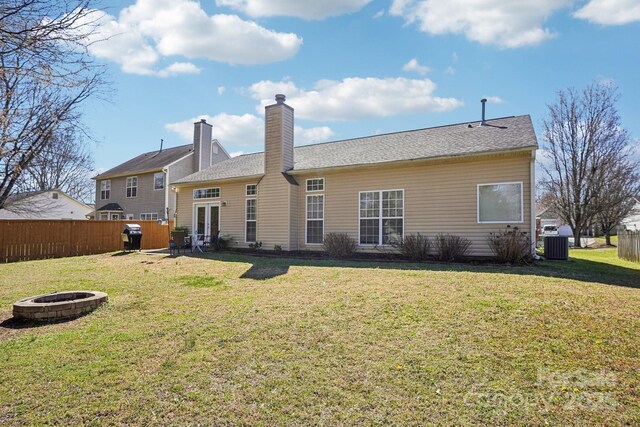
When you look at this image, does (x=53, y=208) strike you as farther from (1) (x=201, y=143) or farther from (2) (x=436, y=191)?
(2) (x=436, y=191)

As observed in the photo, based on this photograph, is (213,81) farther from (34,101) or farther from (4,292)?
(4,292)

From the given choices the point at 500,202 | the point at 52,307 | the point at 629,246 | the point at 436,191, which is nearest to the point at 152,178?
the point at 436,191

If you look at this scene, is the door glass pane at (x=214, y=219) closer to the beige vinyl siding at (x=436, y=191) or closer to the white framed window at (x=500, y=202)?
the beige vinyl siding at (x=436, y=191)

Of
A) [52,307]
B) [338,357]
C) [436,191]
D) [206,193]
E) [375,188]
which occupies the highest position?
[206,193]

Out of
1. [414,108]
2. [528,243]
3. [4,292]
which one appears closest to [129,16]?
[4,292]

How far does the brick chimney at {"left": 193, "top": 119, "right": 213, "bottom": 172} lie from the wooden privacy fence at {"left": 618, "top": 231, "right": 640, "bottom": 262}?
2235cm

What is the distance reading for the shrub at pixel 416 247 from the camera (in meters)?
11.2

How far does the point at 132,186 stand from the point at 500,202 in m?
24.9

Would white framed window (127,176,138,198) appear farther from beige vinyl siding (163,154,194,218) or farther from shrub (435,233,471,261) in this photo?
shrub (435,233,471,261)

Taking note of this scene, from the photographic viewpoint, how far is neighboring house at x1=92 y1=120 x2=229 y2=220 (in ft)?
79.8

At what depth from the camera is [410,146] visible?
13.2m

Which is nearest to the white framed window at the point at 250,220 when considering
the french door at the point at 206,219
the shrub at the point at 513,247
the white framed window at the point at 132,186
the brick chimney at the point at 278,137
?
the brick chimney at the point at 278,137

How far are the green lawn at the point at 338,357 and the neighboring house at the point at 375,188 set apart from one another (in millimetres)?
4557

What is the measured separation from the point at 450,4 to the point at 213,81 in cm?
Answer: 757
